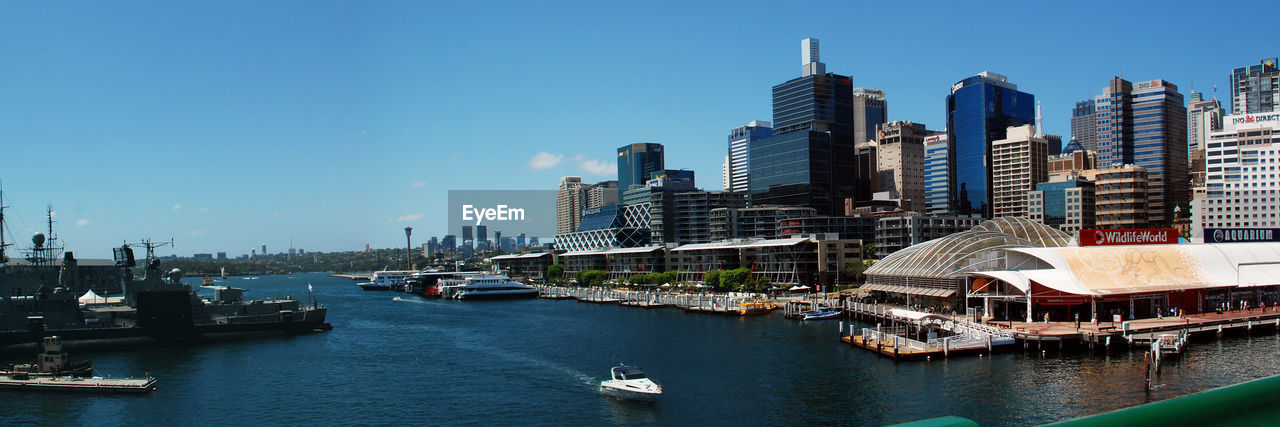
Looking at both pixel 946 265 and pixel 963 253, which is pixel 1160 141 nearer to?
pixel 963 253

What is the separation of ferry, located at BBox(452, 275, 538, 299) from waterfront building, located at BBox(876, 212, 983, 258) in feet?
202

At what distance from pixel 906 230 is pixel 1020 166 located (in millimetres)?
74638

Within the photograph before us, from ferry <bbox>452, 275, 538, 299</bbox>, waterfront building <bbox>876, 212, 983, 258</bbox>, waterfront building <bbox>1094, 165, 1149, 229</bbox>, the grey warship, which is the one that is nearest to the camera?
the grey warship

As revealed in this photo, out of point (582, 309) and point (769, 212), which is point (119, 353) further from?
point (769, 212)

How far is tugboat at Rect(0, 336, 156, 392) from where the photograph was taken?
47.4 meters

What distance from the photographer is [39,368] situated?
162 ft

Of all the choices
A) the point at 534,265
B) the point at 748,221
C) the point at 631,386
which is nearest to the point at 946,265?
the point at 631,386

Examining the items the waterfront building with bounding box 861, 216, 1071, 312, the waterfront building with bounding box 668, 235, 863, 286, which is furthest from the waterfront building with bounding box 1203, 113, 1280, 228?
the waterfront building with bounding box 861, 216, 1071, 312

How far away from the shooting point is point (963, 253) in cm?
7438

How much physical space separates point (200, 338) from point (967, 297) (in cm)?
6959

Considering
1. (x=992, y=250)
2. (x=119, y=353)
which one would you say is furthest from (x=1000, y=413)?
(x=119, y=353)

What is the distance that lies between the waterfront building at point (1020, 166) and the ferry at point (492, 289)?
397 ft

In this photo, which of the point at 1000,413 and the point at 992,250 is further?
the point at 992,250

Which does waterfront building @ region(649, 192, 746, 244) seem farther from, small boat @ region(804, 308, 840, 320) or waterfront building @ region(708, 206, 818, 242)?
small boat @ region(804, 308, 840, 320)
